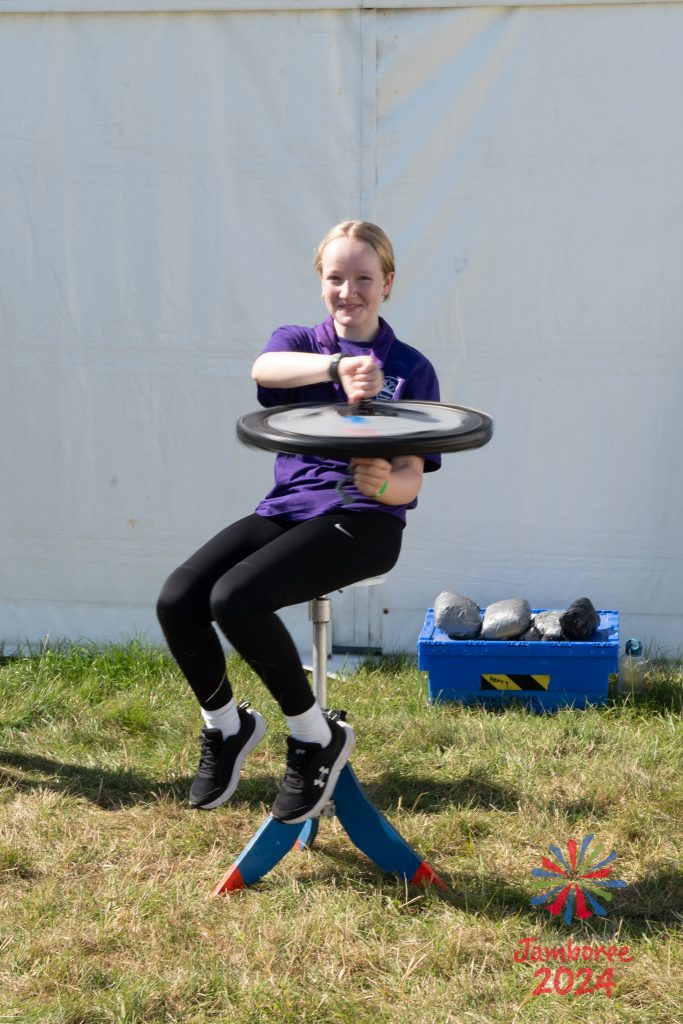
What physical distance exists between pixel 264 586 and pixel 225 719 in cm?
39

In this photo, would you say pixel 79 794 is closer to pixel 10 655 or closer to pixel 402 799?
pixel 402 799

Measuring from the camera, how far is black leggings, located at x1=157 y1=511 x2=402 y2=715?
2.65 metres

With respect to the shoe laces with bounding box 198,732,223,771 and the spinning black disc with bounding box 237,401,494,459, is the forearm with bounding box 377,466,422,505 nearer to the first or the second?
the spinning black disc with bounding box 237,401,494,459

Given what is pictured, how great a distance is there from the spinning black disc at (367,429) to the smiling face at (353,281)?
0.26 metres

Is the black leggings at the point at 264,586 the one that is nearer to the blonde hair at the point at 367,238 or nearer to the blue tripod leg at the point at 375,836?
the blue tripod leg at the point at 375,836

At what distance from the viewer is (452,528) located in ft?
15.2

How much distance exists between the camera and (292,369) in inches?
111

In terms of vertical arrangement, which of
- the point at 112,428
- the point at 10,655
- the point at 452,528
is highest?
the point at 112,428

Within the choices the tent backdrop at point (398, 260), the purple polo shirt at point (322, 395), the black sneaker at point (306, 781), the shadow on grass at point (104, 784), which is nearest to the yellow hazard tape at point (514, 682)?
the tent backdrop at point (398, 260)

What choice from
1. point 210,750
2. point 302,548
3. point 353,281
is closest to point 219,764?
point 210,750

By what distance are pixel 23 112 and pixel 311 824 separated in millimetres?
2996

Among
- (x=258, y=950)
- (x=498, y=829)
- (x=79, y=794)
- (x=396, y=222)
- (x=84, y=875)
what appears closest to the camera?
(x=258, y=950)

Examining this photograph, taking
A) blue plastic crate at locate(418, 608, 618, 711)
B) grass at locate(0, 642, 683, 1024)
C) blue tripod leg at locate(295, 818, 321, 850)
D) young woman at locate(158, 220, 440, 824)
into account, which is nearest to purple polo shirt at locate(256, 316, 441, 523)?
young woman at locate(158, 220, 440, 824)

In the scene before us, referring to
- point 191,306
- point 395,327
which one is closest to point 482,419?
point 395,327
